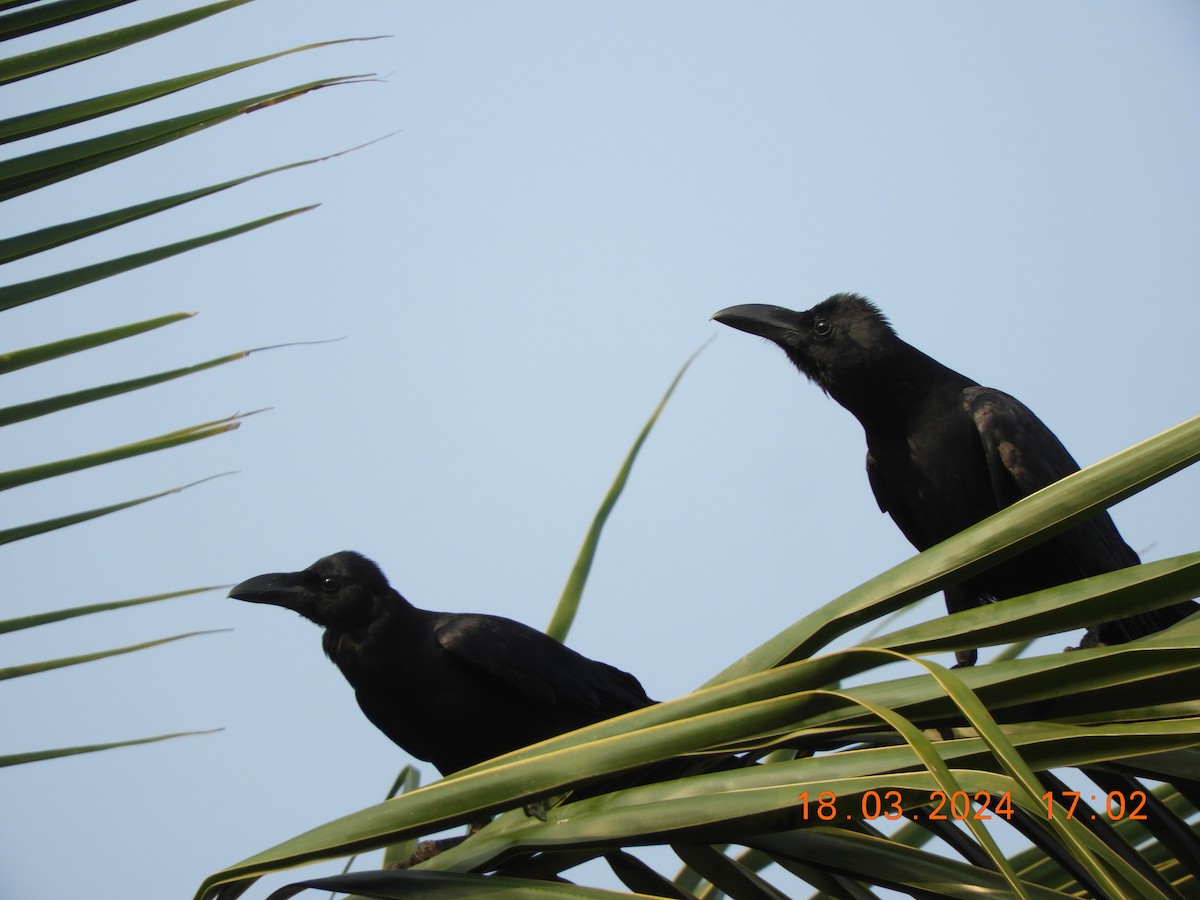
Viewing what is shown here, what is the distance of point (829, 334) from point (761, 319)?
262mm

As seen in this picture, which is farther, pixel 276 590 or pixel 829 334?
pixel 829 334


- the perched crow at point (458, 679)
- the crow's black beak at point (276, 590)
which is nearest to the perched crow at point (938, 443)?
the perched crow at point (458, 679)

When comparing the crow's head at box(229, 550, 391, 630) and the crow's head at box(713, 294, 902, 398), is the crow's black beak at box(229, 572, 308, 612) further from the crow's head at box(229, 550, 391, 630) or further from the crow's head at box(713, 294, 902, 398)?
the crow's head at box(713, 294, 902, 398)

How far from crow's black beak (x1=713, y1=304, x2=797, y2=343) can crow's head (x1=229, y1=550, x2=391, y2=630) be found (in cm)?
160

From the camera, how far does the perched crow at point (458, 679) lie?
3848mm

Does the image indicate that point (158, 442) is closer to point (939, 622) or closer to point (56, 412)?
point (56, 412)

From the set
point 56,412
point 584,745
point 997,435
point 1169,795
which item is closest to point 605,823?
point 584,745

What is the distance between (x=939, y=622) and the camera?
4.42ft

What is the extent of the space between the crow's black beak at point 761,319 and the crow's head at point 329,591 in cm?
160

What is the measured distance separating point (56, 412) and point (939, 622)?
50.4 inches

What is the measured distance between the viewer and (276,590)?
4.11 metres
